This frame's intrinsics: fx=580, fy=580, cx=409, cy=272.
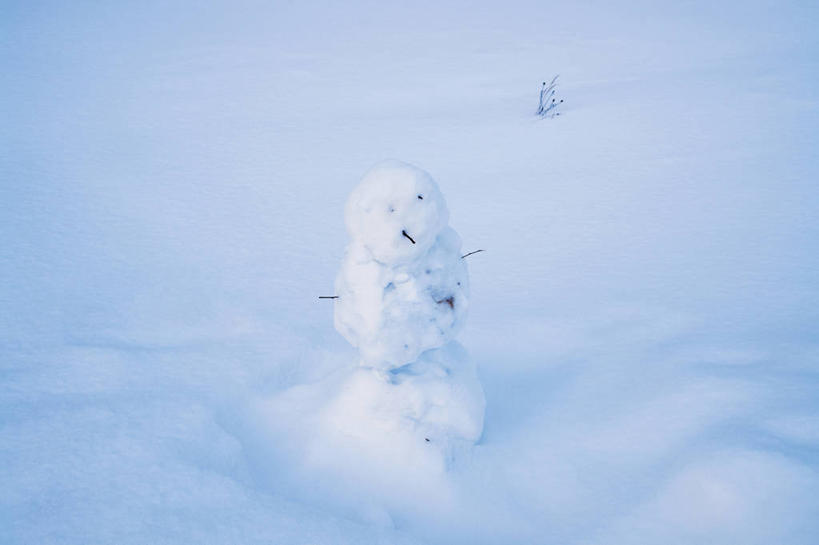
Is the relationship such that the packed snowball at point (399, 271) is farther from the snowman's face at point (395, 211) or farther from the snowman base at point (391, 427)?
the snowman base at point (391, 427)

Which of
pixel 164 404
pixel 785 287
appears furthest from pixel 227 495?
pixel 785 287

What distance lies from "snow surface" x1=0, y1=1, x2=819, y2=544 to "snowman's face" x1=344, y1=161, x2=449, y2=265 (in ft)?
1.58

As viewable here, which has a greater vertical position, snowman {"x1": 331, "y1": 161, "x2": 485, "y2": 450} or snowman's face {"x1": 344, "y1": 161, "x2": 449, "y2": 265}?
snowman's face {"x1": 344, "y1": 161, "x2": 449, "y2": 265}

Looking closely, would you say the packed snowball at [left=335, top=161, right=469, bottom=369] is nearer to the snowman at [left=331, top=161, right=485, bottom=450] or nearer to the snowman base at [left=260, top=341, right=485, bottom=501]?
the snowman at [left=331, top=161, right=485, bottom=450]

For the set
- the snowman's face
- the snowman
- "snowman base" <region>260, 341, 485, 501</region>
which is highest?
the snowman's face

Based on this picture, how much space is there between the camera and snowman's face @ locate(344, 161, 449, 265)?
1.47 metres

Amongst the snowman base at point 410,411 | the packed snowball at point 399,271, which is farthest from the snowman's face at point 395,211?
the snowman base at point 410,411

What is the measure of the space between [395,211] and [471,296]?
1195 mm

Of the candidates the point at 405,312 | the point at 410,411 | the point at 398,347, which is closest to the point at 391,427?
the point at 410,411

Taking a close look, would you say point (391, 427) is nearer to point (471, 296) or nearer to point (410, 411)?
point (410, 411)

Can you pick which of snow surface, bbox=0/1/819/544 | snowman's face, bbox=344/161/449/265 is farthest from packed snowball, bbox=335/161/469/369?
snow surface, bbox=0/1/819/544

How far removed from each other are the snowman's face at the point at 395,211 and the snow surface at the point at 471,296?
1.58ft

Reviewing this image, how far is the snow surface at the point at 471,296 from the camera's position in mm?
1540

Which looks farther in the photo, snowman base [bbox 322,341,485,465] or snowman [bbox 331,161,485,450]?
snowman base [bbox 322,341,485,465]
